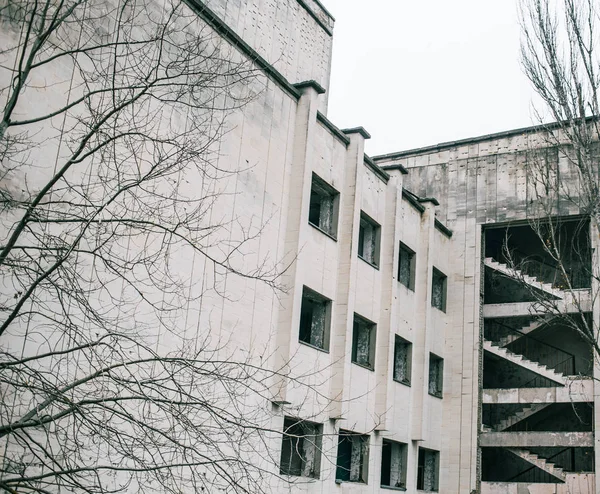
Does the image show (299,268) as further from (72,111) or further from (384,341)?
(72,111)

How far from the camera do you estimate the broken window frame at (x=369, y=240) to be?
76.4 feet

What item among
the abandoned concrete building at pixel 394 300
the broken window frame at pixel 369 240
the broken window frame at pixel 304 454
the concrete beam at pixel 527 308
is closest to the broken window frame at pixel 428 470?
the abandoned concrete building at pixel 394 300

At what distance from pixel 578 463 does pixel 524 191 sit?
10.5 metres

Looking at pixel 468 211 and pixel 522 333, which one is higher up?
pixel 468 211

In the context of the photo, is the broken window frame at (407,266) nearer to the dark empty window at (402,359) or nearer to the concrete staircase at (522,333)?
the dark empty window at (402,359)

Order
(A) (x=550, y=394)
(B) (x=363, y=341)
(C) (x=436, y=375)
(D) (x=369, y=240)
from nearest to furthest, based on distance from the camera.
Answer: (B) (x=363, y=341)
(D) (x=369, y=240)
(A) (x=550, y=394)
(C) (x=436, y=375)

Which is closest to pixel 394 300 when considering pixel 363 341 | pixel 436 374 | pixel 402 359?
pixel 363 341

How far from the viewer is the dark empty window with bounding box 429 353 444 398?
2752cm

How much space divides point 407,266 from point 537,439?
7.50 meters

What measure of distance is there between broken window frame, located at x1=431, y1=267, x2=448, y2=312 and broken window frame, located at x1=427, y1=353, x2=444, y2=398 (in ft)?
6.39

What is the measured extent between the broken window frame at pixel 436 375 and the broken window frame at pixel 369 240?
5939mm

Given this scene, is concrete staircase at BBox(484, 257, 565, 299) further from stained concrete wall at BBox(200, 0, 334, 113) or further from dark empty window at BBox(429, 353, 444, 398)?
stained concrete wall at BBox(200, 0, 334, 113)

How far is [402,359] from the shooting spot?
2506 centimetres

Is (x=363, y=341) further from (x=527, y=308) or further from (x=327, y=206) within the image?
(x=527, y=308)
